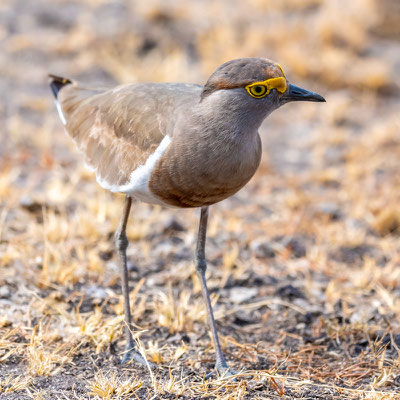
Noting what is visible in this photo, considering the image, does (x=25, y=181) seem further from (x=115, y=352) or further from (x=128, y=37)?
(x=128, y=37)

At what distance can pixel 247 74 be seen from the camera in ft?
9.95

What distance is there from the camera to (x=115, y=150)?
3.66 metres

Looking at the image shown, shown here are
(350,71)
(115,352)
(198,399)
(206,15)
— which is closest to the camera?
(198,399)

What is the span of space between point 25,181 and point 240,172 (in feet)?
10.7

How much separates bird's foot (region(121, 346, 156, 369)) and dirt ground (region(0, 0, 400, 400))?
0.19 ft

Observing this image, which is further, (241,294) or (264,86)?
(241,294)

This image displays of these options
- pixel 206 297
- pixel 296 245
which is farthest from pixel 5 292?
pixel 296 245

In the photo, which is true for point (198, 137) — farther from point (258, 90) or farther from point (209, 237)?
point (209, 237)

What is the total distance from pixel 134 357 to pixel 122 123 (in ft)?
4.39

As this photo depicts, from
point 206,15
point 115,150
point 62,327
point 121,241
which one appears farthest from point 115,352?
point 206,15

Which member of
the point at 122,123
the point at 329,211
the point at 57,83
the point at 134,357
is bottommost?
the point at 134,357

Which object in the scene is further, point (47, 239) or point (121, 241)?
point (47, 239)

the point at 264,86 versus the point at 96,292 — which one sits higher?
the point at 264,86

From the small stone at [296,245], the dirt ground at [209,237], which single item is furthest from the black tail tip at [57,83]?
the small stone at [296,245]
